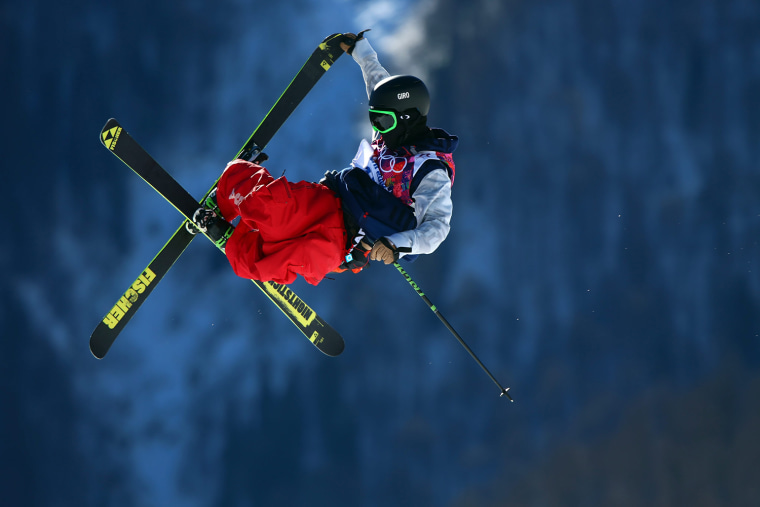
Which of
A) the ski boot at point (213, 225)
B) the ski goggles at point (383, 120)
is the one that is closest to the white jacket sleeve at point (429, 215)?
the ski goggles at point (383, 120)

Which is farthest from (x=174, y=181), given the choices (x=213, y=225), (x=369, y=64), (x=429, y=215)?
(x=429, y=215)

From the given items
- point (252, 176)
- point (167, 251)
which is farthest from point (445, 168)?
point (167, 251)

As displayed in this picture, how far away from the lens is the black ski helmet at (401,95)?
5379mm

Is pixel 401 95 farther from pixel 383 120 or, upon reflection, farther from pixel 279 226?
pixel 279 226

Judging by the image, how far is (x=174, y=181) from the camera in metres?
6.29

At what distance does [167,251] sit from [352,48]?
291 centimetres

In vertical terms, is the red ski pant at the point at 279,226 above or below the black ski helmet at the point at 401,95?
below

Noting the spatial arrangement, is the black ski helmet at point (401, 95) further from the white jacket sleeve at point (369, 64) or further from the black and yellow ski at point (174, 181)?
the black and yellow ski at point (174, 181)

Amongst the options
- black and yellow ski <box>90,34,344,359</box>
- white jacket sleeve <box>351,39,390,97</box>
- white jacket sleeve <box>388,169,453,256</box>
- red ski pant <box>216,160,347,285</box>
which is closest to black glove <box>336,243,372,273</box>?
red ski pant <box>216,160,347,285</box>

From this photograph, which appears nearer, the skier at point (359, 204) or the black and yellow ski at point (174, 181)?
the skier at point (359, 204)

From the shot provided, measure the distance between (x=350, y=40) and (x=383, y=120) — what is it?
59.2 inches

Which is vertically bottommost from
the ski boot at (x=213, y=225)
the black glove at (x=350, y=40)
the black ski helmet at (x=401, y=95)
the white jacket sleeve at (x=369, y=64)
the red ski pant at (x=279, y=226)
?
the red ski pant at (x=279, y=226)

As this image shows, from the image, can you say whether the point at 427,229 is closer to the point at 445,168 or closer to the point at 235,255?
the point at 445,168

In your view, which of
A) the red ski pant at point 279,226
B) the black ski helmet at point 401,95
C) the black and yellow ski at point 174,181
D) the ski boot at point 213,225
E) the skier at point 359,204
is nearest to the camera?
the red ski pant at point 279,226
